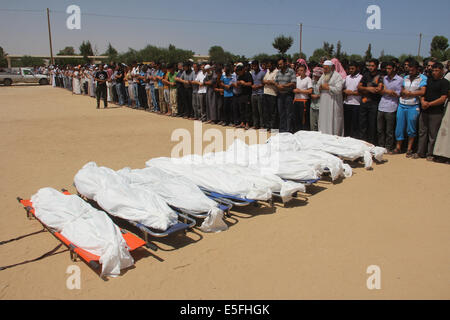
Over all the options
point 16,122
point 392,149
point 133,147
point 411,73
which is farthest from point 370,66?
point 16,122

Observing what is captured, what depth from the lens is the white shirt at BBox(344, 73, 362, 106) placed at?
855 cm

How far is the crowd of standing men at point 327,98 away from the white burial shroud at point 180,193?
520cm

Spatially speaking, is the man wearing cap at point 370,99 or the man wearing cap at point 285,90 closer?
the man wearing cap at point 370,99

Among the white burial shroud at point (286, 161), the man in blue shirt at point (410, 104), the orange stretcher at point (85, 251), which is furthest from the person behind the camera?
the man in blue shirt at point (410, 104)

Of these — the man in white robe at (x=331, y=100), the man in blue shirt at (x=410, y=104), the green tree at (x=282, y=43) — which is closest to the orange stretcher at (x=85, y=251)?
the man in white robe at (x=331, y=100)

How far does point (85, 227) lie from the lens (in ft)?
13.0

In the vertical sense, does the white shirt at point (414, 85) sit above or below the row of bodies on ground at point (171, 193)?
above

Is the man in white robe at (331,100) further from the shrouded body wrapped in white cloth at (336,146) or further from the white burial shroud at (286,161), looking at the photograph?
the white burial shroud at (286,161)

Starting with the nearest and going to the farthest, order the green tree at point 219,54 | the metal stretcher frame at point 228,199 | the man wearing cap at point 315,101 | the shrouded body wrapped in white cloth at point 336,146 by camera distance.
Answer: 1. the metal stretcher frame at point 228,199
2. the shrouded body wrapped in white cloth at point 336,146
3. the man wearing cap at point 315,101
4. the green tree at point 219,54

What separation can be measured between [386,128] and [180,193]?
563 cm

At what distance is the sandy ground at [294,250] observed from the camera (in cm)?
336

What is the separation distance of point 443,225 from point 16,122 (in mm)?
13980

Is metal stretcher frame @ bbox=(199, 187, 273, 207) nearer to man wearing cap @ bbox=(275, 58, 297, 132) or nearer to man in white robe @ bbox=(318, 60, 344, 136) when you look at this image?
man in white robe @ bbox=(318, 60, 344, 136)

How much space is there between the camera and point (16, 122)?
13.4 metres
